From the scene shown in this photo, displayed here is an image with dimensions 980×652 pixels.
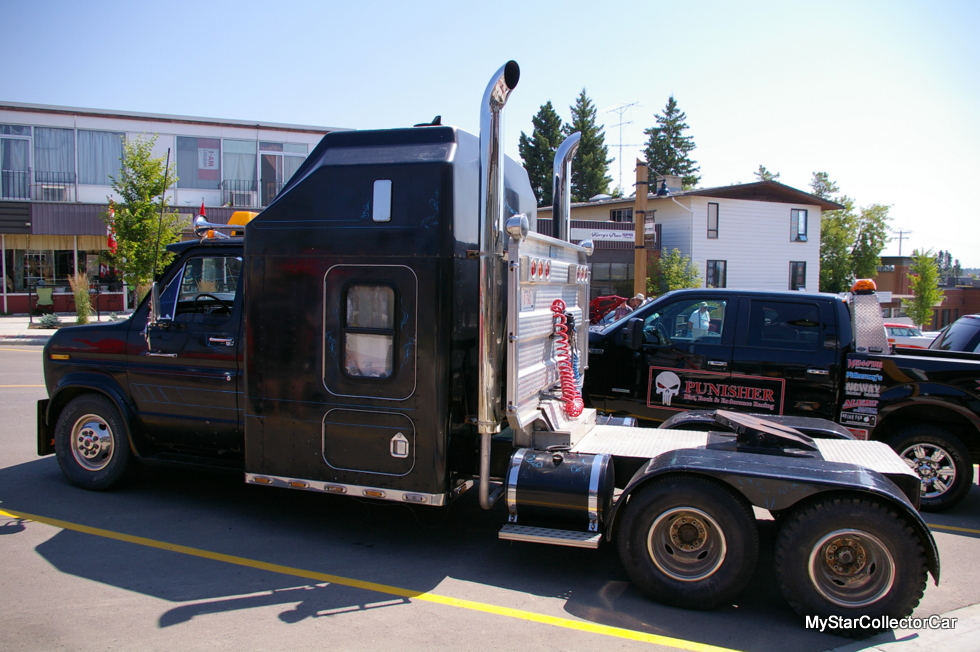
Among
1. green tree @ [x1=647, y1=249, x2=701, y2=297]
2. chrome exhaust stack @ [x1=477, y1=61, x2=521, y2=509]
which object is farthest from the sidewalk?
green tree @ [x1=647, y1=249, x2=701, y2=297]

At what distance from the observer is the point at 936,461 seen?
20.8 feet

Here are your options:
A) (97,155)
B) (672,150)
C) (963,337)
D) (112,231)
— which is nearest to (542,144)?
(672,150)

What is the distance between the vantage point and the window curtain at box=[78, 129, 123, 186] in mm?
26891

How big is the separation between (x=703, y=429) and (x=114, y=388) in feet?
16.9

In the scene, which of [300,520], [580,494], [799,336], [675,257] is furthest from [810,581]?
[675,257]

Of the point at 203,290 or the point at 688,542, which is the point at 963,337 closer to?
the point at 688,542

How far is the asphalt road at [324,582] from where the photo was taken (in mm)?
3869

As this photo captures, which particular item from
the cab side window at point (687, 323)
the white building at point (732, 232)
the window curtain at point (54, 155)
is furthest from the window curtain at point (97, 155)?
the cab side window at point (687, 323)

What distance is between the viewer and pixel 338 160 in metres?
4.93

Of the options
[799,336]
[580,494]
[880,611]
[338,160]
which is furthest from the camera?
[799,336]

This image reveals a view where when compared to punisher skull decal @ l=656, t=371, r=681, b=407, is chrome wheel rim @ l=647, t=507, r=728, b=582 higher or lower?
lower

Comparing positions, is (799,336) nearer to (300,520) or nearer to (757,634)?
(757,634)

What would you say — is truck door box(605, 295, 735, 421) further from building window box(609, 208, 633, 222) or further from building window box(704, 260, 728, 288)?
building window box(609, 208, 633, 222)

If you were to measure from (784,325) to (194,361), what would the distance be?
5.42 meters
